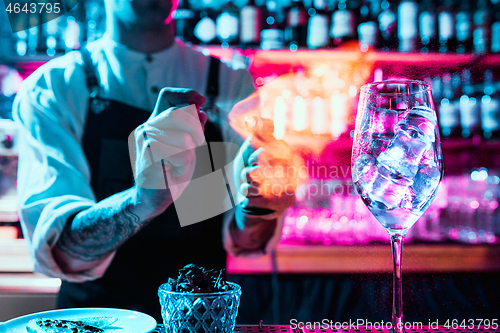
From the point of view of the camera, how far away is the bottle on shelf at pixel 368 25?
183cm

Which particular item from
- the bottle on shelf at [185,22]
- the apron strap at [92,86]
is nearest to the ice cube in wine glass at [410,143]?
the apron strap at [92,86]

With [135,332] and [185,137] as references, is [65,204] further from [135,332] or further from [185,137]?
[135,332]

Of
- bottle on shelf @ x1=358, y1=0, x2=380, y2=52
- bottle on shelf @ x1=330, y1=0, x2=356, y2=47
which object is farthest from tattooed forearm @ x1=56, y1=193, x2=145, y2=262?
bottle on shelf @ x1=330, y1=0, x2=356, y2=47

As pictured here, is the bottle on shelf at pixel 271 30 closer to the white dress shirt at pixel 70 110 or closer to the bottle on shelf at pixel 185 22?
the bottle on shelf at pixel 185 22

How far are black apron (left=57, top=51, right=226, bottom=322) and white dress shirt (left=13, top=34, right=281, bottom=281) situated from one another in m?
0.03

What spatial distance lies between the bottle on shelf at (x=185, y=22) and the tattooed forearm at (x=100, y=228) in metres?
1.00

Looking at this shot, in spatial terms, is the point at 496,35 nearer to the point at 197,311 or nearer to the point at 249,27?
the point at 249,27

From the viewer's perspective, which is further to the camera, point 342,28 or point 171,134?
point 342,28

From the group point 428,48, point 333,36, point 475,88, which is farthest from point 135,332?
point 475,88

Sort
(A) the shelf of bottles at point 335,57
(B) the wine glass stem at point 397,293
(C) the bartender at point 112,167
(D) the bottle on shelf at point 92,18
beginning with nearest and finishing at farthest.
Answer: (B) the wine glass stem at point 397,293
(C) the bartender at point 112,167
(D) the bottle on shelf at point 92,18
(A) the shelf of bottles at point 335,57

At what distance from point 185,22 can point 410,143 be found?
1.56 metres

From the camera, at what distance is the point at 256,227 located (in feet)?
3.43

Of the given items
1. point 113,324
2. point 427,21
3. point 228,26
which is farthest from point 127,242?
point 427,21

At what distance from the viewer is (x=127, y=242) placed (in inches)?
41.3
